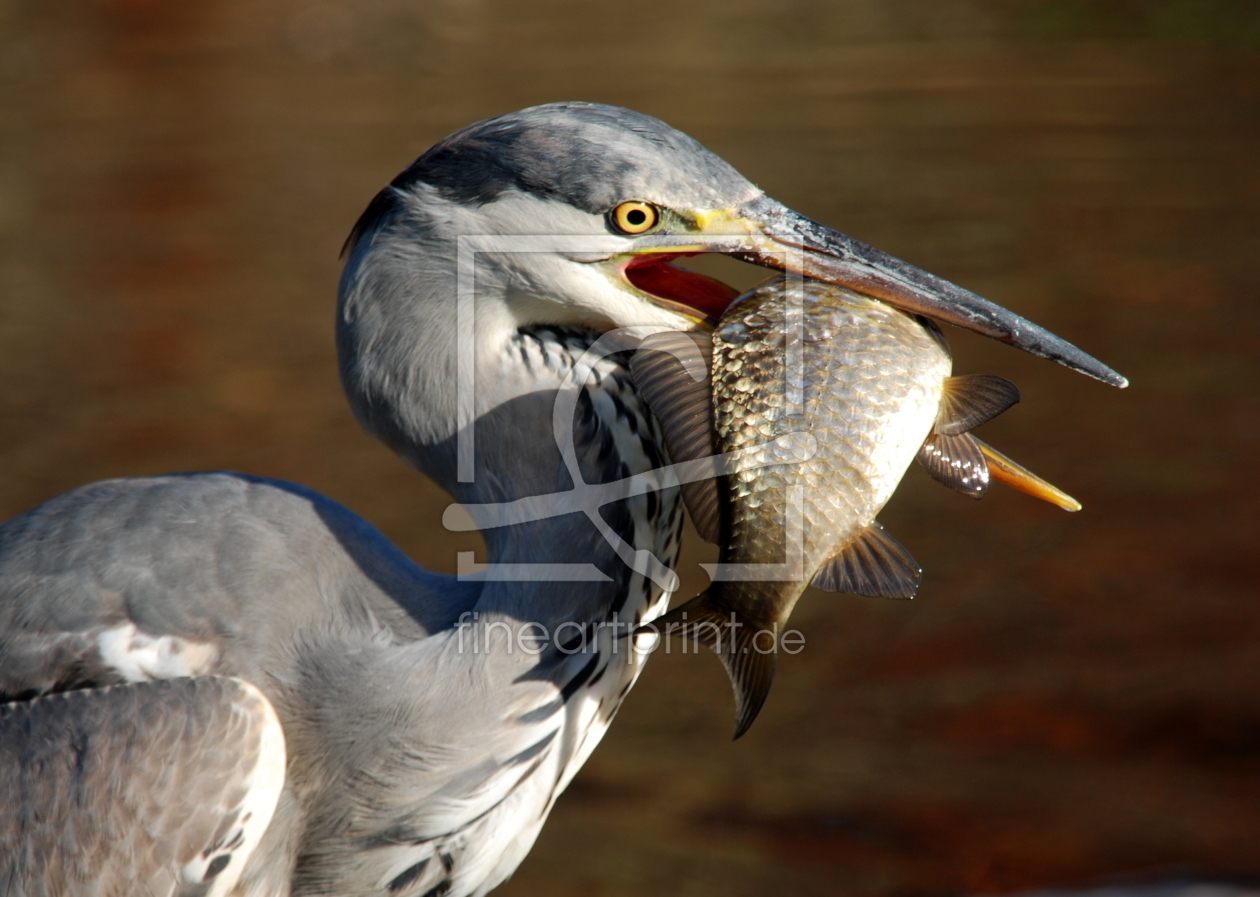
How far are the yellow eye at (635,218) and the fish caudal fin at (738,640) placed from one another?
613 millimetres

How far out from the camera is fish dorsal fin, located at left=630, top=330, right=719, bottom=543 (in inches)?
79.9

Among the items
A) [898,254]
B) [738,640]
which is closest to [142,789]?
[738,640]

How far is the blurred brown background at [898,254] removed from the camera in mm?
4512

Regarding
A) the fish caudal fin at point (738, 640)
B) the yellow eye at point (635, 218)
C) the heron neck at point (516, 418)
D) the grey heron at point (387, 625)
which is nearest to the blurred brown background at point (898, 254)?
the grey heron at point (387, 625)

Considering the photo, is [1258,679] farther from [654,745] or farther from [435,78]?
[435,78]

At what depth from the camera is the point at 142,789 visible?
2.09 meters

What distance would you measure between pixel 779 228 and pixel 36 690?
147 cm

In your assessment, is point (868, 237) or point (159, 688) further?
point (868, 237)

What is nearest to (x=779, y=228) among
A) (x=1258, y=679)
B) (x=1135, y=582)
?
(x=1258, y=679)

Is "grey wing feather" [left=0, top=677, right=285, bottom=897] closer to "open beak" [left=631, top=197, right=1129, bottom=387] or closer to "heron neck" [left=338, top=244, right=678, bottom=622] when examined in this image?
"heron neck" [left=338, top=244, right=678, bottom=622]

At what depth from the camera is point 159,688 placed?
2139mm

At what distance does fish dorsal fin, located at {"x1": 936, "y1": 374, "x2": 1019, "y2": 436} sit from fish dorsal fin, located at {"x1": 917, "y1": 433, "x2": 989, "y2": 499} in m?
0.03

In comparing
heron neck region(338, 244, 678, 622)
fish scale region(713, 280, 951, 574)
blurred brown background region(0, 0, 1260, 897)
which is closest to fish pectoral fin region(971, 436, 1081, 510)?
fish scale region(713, 280, 951, 574)

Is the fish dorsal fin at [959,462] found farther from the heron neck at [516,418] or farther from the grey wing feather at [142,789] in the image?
the grey wing feather at [142,789]
